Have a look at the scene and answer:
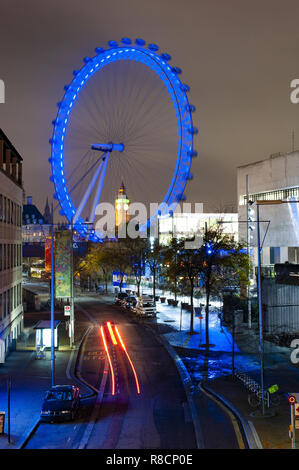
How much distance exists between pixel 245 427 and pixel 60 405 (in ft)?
25.3

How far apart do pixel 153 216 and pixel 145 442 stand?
3712 centimetres

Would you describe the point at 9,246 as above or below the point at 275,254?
above

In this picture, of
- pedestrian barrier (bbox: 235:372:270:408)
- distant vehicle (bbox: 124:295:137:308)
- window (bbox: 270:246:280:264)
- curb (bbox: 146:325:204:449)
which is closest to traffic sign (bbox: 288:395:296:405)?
curb (bbox: 146:325:204:449)

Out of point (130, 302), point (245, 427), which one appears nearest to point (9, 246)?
point (245, 427)

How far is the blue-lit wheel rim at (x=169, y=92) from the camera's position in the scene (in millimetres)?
51406

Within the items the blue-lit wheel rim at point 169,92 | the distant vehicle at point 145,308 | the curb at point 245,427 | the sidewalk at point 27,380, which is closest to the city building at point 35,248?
the blue-lit wheel rim at point 169,92

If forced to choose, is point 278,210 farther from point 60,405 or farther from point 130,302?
point 60,405

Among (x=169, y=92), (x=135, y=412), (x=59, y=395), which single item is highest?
(x=169, y=92)

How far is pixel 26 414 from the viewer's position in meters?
22.2

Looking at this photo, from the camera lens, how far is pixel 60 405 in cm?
2172

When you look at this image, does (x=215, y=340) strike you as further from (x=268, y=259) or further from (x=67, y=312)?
(x=268, y=259)

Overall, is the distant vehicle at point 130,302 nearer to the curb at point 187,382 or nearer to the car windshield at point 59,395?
the curb at point 187,382

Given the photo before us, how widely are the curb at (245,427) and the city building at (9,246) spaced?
51.3 feet
